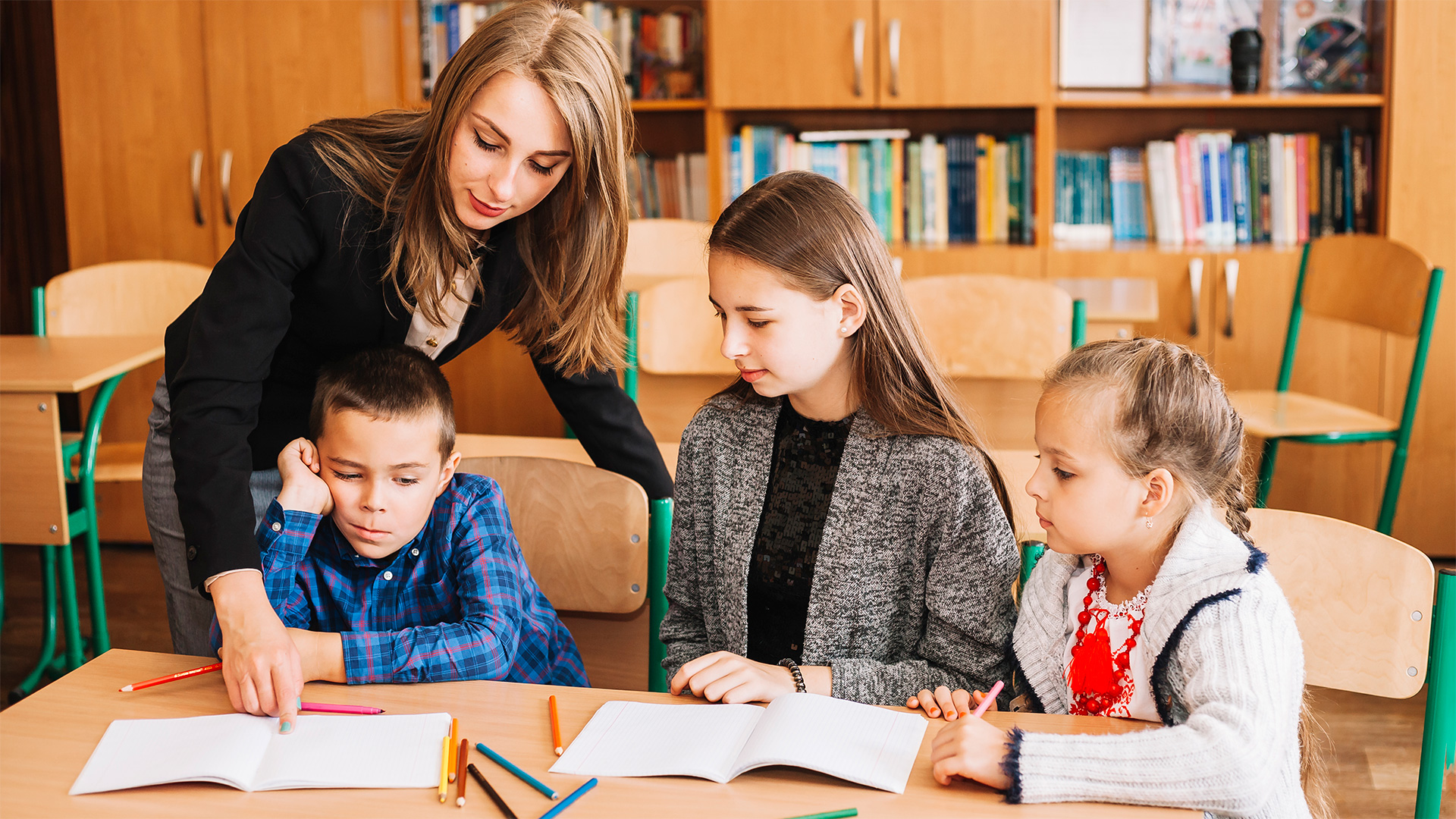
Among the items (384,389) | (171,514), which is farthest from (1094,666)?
(171,514)

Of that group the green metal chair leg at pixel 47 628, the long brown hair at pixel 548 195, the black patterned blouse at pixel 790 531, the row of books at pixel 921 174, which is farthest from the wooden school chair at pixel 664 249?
the black patterned blouse at pixel 790 531

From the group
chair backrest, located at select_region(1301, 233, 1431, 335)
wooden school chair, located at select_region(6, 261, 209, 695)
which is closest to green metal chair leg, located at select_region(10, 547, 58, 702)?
wooden school chair, located at select_region(6, 261, 209, 695)

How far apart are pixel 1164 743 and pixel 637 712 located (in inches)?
18.1

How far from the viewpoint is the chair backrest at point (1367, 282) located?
2.79 meters

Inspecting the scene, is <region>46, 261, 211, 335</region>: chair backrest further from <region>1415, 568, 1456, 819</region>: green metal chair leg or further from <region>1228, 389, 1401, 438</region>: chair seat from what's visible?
<region>1415, 568, 1456, 819</region>: green metal chair leg

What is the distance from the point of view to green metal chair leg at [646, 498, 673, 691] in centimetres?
143

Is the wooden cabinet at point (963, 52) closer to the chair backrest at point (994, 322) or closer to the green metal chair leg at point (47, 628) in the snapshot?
the chair backrest at point (994, 322)

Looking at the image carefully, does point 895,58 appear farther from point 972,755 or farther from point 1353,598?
point 972,755

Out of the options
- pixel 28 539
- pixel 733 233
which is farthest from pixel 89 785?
pixel 28 539

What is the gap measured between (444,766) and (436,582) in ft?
1.55

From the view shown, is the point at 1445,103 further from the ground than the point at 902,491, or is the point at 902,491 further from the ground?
the point at 1445,103

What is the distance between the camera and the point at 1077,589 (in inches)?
47.9

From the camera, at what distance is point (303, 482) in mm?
1331

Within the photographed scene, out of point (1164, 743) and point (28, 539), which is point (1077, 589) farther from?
point (28, 539)
